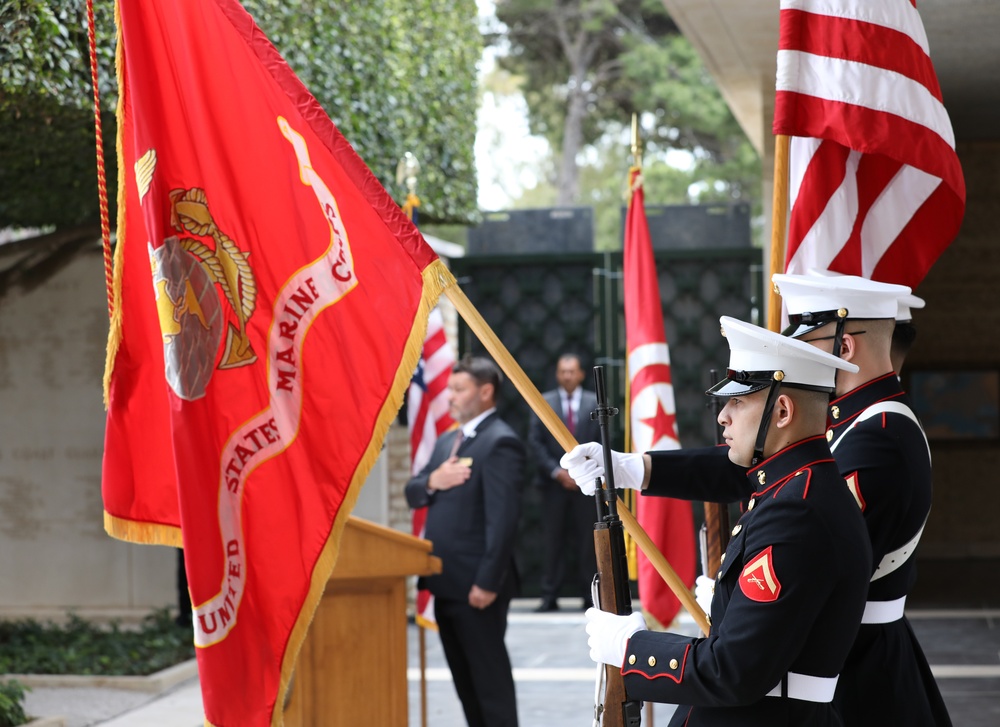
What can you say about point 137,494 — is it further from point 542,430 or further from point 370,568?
point 542,430

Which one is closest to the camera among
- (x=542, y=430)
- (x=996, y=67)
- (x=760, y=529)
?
(x=760, y=529)

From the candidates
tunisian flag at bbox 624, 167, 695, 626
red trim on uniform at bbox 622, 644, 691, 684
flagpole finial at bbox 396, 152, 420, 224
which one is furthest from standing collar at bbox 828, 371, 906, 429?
flagpole finial at bbox 396, 152, 420, 224

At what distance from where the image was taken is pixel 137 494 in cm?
301

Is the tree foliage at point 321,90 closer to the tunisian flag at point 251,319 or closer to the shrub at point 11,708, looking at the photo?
the shrub at point 11,708

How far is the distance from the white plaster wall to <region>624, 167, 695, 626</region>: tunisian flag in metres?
4.30

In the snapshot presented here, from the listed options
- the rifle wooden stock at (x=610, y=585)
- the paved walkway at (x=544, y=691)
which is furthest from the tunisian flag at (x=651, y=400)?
the rifle wooden stock at (x=610, y=585)

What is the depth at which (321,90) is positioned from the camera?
24.6 ft

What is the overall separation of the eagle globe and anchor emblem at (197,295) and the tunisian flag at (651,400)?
3.14m

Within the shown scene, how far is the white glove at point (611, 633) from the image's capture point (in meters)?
2.30

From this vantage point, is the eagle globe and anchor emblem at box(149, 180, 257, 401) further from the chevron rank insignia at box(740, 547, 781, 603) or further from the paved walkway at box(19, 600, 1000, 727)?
the paved walkway at box(19, 600, 1000, 727)

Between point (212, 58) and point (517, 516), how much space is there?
264cm

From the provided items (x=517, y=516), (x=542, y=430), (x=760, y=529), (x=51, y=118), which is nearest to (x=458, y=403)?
(x=517, y=516)

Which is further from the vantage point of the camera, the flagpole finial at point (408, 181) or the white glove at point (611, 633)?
the flagpole finial at point (408, 181)

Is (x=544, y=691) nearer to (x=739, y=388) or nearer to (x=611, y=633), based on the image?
(x=611, y=633)
